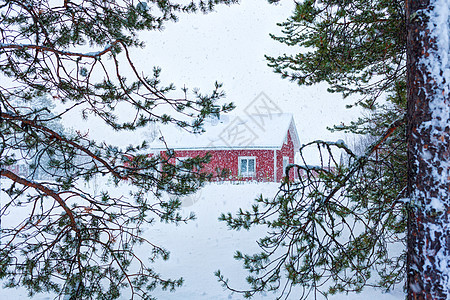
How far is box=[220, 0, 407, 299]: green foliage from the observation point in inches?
116

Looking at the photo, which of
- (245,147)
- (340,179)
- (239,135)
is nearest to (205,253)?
(340,179)

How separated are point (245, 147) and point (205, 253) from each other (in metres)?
12.9

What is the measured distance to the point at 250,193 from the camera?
553 inches

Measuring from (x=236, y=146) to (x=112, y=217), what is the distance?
56.4 feet

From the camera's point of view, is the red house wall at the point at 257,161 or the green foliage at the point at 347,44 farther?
the red house wall at the point at 257,161

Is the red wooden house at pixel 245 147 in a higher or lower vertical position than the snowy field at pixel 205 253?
higher

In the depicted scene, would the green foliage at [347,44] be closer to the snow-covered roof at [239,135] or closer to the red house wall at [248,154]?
the snow-covered roof at [239,135]

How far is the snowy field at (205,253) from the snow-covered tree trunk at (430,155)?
331 centimetres

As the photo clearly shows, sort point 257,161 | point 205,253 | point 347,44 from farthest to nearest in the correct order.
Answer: point 257,161 → point 205,253 → point 347,44

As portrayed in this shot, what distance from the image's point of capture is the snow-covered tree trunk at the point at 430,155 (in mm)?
2514

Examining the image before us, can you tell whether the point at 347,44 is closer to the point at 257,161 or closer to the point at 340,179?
the point at 340,179

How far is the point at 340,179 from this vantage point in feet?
10.1

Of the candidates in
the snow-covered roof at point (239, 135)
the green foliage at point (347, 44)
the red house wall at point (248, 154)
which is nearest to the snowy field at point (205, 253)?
the green foliage at point (347, 44)

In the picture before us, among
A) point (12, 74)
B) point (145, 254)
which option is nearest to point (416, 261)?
point (12, 74)
